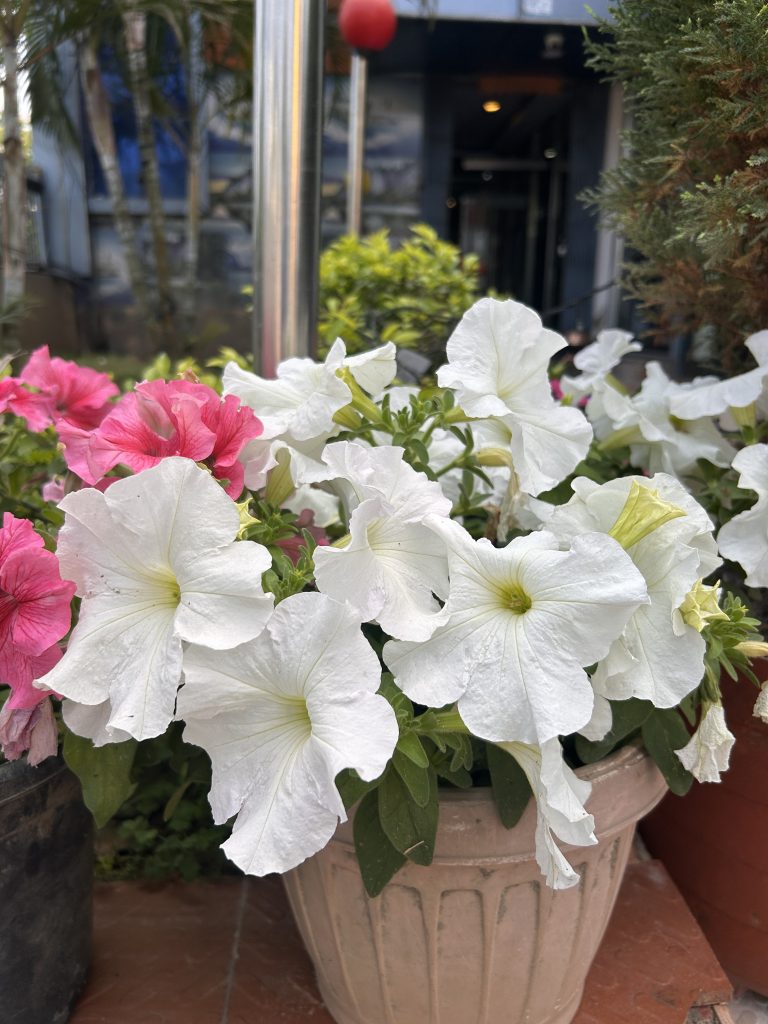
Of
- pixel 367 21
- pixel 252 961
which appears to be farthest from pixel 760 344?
pixel 367 21

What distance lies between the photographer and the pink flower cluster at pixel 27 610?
2.64 ft

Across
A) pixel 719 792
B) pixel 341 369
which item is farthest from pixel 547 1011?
pixel 341 369

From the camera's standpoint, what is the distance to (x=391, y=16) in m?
3.69

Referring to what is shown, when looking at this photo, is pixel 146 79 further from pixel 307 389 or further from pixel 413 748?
pixel 413 748

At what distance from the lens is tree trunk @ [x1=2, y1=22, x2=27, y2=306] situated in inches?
96.0

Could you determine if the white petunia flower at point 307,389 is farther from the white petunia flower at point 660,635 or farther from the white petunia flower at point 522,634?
the white petunia flower at point 660,635

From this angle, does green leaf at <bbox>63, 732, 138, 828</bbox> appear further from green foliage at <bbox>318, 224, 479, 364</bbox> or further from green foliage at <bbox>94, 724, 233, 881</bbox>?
green foliage at <bbox>318, 224, 479, 364</bbox>

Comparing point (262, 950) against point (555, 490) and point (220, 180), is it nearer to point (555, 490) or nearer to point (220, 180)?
point (555, 490)

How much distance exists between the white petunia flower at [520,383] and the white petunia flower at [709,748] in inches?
13.0

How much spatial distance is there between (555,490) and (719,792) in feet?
1.90

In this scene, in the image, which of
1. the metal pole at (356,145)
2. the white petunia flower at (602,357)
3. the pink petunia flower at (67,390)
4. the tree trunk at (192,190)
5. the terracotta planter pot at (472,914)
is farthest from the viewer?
the tree trunk at (192,190)

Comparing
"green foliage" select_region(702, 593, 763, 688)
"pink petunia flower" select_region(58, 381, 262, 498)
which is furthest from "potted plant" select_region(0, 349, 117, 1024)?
"green foliage" select_region(702, 593, 763, 688)

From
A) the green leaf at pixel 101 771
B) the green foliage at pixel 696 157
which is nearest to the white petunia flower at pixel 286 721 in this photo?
the green leaf at pixel 101 771

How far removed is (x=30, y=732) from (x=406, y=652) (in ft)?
1.47
